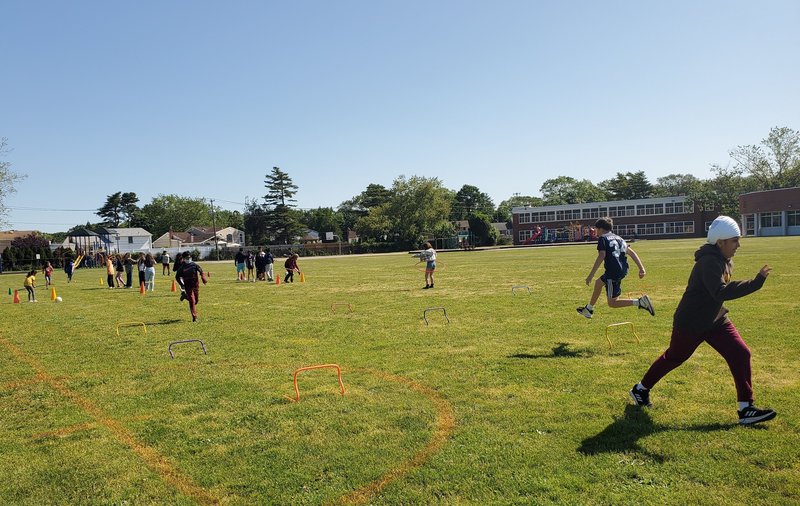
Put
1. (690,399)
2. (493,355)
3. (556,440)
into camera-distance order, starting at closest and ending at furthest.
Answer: (556,440)
(690,399)
(493,355)

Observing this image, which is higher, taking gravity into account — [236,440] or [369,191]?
[369,191]

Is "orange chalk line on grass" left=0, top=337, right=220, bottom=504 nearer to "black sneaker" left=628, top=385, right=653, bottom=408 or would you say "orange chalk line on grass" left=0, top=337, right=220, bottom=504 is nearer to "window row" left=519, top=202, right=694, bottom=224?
"black sneaker" left=628, top=385, right=653, bottom=408

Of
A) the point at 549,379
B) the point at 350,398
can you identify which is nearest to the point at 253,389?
the point at 350,398

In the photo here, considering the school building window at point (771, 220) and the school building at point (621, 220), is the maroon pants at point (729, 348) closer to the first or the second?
the school building window at point (771, 220)

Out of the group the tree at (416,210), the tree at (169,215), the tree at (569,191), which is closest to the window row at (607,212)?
the tree at (416,210)

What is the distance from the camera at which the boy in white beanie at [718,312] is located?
5.33m

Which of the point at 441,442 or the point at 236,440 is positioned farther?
the point at 236,440

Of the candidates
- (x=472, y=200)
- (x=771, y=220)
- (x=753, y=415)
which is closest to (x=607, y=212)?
(x=771, y=220)

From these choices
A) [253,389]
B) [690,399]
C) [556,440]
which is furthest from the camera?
[253,389]

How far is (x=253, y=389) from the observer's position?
774 centimetres

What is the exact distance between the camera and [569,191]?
5881 inches

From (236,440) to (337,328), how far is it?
6854mm

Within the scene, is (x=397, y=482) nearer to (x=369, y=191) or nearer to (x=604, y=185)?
(x=369, y=191)

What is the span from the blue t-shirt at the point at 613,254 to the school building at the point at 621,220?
86.4 metres
